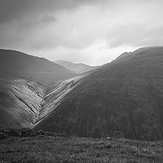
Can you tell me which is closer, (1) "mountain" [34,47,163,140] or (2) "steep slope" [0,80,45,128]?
(1) "mountain" [34,47,163,140]

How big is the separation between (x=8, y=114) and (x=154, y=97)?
193 ft

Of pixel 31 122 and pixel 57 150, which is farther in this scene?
pixel 31 122

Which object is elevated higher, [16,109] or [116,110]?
[16,109]

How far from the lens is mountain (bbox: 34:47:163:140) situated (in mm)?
59750

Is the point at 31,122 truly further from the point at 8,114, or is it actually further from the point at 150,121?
the point at 150,121

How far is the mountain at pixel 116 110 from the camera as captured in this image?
59.8 m

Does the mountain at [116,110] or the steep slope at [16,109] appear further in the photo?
the steep slope at [16,109]

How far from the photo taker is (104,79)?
3964 inches

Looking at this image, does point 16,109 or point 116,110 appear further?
point 16,109

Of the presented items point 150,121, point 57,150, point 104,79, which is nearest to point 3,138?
point 57,150

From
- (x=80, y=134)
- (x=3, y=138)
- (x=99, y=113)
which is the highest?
(x=3, y=138)

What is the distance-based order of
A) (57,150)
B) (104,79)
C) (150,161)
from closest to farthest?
1. (150,161)
2. (57,150)
3. (104,79)

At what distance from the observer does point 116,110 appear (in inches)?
2719

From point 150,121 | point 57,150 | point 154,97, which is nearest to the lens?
point 57,150
